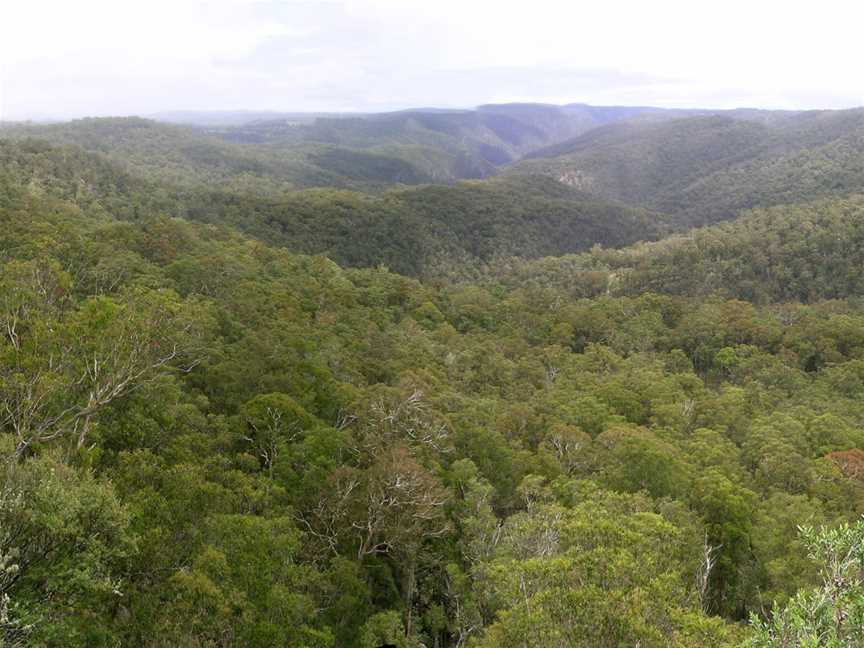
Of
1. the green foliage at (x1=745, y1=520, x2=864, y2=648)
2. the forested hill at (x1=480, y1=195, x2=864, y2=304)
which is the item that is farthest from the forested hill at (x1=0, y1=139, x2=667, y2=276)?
the green foliage at (x1=745, y1=520, x2=864, y2=648)

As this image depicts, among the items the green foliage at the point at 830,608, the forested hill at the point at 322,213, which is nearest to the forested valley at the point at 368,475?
the green foliage at the point at 830,608

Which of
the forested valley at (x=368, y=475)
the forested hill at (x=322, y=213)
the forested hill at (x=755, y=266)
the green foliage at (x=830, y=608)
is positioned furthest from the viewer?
the forested hill at (x=755, y=266)

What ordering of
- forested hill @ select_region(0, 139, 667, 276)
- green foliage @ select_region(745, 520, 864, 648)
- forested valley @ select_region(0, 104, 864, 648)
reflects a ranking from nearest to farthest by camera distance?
1. green foliage @ select_region(745, 520, 864, 648)
2. forested valley @ select_region(0, 104, 864, 648)
3. forested hill @ select_region(0, 139, 667, 276)

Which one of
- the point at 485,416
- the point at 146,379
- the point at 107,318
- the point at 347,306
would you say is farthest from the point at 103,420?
the point at 347,306

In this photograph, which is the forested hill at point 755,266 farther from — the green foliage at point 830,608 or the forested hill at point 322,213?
the green foliage at point 830,608

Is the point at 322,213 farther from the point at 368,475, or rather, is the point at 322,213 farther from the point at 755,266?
the point at 368,475

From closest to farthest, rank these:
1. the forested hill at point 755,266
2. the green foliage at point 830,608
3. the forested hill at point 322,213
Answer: the green foliage at point 830,608 → the forested hill at point 322,213 → the forested hill at point 755,266

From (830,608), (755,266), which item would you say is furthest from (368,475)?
(755,266)

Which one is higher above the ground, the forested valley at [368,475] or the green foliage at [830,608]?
the green foliage at [830,608]

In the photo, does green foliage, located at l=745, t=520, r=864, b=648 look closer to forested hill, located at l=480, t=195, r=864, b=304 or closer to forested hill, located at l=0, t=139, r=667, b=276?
forested hill, located at l=0, t=139, r=667, b=276

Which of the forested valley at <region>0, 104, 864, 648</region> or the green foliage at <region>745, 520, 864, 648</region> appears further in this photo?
the forested valley at <region>0, 104, 864, 648</region>

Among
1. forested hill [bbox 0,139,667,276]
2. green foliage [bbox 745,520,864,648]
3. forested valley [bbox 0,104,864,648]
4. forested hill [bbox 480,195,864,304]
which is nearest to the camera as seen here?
green foliage [bbox 745,520,864,648]
